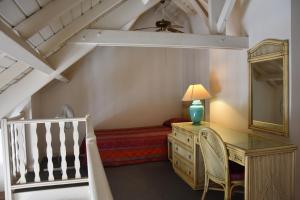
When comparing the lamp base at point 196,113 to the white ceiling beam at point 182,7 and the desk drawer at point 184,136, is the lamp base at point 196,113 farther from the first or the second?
the white ceiling beam at point 182,7

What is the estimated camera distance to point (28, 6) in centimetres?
136

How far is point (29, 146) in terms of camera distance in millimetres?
→ 3637

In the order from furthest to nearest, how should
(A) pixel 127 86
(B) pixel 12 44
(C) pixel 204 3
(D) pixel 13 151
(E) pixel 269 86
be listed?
1. (A) pixel 127 86
2. (C) pixel 204 3
3. (E) pixel 269 86
4. (D) pixel 13 151
5. (B) pixel 12 44

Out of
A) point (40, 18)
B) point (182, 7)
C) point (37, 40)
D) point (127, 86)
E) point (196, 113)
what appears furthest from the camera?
point (127, 86)

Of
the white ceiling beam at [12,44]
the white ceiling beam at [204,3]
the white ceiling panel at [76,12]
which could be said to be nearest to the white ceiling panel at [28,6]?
the white ceiling beam at [12,44]

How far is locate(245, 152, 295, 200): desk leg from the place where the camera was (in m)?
1.96

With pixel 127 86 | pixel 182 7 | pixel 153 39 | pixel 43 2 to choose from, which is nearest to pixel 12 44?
pixel 43 2

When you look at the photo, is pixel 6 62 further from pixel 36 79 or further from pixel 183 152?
pixel 183 152

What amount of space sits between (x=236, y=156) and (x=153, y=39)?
165cm

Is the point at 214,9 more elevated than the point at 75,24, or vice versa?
the point at 214,9

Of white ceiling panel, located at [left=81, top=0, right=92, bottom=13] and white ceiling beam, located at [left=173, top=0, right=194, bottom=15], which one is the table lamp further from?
white ceiling beam, located at [left=173, top=0, right=194, bottom=15]

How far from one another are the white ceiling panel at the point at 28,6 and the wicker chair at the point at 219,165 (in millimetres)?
1760

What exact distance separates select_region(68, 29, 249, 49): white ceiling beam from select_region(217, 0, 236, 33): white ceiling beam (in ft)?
0.40

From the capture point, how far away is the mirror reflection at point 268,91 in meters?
2.47
